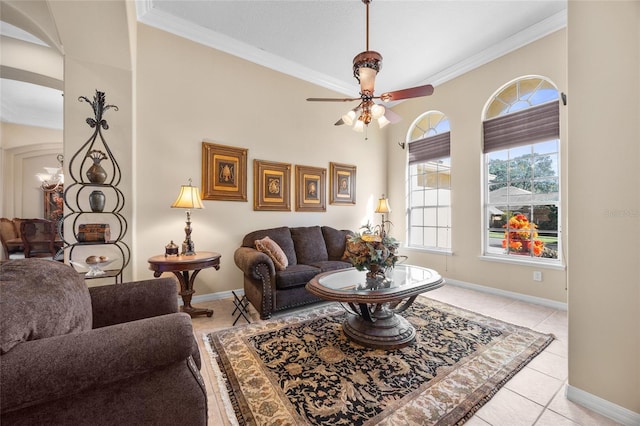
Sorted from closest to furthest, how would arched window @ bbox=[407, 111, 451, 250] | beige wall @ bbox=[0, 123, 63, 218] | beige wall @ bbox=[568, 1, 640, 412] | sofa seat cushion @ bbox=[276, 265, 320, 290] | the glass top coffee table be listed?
beige wall @ bbox=[568, 1, 640, 412], the glass top coffee table, sofa seat cushion @ bbox=[276, 265, 320, 290], arched window @ bbox=[407, 111, 451, 250], beige wall @ bbox=[0, 123, 63, 218]

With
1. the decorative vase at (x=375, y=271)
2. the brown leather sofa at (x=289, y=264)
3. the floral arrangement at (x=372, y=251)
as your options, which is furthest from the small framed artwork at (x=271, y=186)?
the decorative vase at (x=375, y=271)

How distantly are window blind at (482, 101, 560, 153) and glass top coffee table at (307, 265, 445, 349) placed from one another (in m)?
2.48

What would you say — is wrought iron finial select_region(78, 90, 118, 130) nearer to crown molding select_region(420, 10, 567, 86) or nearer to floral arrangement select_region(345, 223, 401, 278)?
floral arrangement select_region(345, 223, 401, 278)

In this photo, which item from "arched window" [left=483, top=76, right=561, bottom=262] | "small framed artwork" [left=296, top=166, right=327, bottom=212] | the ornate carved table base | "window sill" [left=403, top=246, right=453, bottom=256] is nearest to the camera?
the ornate carved table base

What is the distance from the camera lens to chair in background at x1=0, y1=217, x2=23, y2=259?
4613 mm

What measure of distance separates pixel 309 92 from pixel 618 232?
4.09 meters

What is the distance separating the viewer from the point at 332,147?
182 inches

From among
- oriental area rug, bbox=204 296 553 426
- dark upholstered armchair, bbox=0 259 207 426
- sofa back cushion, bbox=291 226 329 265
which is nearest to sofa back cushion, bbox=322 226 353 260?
sofa back cushion, bbox=291 226 329 265

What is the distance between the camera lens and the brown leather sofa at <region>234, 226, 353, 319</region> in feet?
9.13

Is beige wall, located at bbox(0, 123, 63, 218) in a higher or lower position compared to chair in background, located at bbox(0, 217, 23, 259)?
higher

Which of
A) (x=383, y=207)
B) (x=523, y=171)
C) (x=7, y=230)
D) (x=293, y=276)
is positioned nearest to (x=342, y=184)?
(x=383, y=207)

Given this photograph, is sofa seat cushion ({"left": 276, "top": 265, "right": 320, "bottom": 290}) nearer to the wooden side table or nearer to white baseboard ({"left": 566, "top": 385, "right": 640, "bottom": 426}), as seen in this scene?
the wooden side table

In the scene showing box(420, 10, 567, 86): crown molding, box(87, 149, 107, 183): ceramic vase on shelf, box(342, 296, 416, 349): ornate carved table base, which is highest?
box(420, 10, 567, 86): crown molding

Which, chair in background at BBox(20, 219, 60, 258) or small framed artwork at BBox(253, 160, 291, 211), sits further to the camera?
chair in background at BBox(20, 219, 60, 258)
